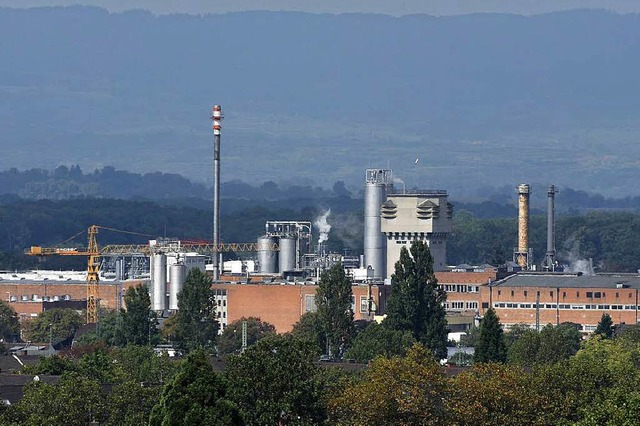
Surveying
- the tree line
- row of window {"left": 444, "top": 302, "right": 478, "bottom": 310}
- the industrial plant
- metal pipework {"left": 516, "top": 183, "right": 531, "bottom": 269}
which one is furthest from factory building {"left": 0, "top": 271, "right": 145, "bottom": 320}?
the tree line

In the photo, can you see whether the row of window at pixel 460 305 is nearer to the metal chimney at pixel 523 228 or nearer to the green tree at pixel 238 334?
the green tree at pixel 238 334

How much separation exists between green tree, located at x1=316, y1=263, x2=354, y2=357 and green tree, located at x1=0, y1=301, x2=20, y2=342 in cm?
2150

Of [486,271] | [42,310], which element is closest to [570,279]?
[486,271]

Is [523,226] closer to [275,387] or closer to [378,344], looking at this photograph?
[378,344]

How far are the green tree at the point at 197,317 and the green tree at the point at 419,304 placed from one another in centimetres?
819

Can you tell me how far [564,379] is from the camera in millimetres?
56188

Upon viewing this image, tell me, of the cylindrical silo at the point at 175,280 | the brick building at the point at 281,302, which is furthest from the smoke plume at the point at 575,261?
the cylindrical silo at the point at 175,280

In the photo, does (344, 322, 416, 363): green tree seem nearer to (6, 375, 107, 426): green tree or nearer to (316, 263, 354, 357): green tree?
(316, 263, 354, 357): green tree

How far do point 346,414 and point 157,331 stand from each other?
44.1m

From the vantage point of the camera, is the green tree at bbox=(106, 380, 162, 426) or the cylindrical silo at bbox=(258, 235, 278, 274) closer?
the green tree at bbox=(106, 380, 162, 426)

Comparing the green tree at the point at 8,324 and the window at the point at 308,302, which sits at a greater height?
the window at the point at 308,302

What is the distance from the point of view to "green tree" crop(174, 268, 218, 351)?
94.2 metres

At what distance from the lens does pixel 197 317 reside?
313 feet

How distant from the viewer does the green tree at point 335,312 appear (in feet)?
301
